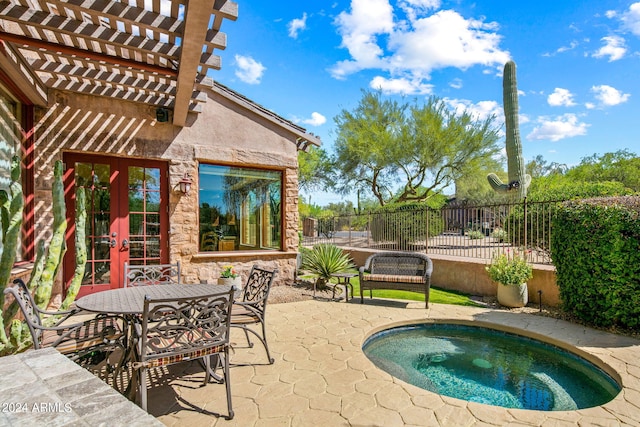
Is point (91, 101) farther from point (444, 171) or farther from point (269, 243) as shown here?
point (444, 171)

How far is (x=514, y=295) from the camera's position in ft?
18.0

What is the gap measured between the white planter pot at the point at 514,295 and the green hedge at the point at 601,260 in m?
0.67

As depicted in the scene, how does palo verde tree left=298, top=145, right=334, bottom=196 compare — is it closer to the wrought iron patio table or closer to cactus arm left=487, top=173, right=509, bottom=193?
cactus arm left=487, top=173, right=509, bottom=193

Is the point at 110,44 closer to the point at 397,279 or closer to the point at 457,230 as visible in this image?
the point at 397,279

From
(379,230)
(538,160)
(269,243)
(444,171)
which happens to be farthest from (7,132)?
(538,160)

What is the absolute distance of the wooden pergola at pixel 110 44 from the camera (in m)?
3.17

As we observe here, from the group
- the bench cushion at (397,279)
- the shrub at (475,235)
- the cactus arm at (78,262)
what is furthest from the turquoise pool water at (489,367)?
the shrub at (475,235)

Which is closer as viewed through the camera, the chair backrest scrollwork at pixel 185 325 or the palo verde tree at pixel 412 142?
the chair backrest scrollwork at pixel 185 325

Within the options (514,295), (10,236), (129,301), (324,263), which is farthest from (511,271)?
(10,236)

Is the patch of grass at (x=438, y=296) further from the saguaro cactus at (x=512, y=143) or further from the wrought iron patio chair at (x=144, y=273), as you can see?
the saguaro cactus at (x=512, y=143)

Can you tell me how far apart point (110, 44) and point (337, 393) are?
14.6 feet

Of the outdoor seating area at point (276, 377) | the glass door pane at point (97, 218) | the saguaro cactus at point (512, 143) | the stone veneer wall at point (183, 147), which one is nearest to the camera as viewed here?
the outdoor seating area at point (276, 377)

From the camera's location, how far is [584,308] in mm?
4527

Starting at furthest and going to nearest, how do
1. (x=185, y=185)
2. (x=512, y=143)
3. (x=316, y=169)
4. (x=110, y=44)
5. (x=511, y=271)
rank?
1. (x=316, y=169)
2. (x=512, y=143)
3. (x=185, y=185)
4. (x=511, y=271)
5. (x=110, y=44)
